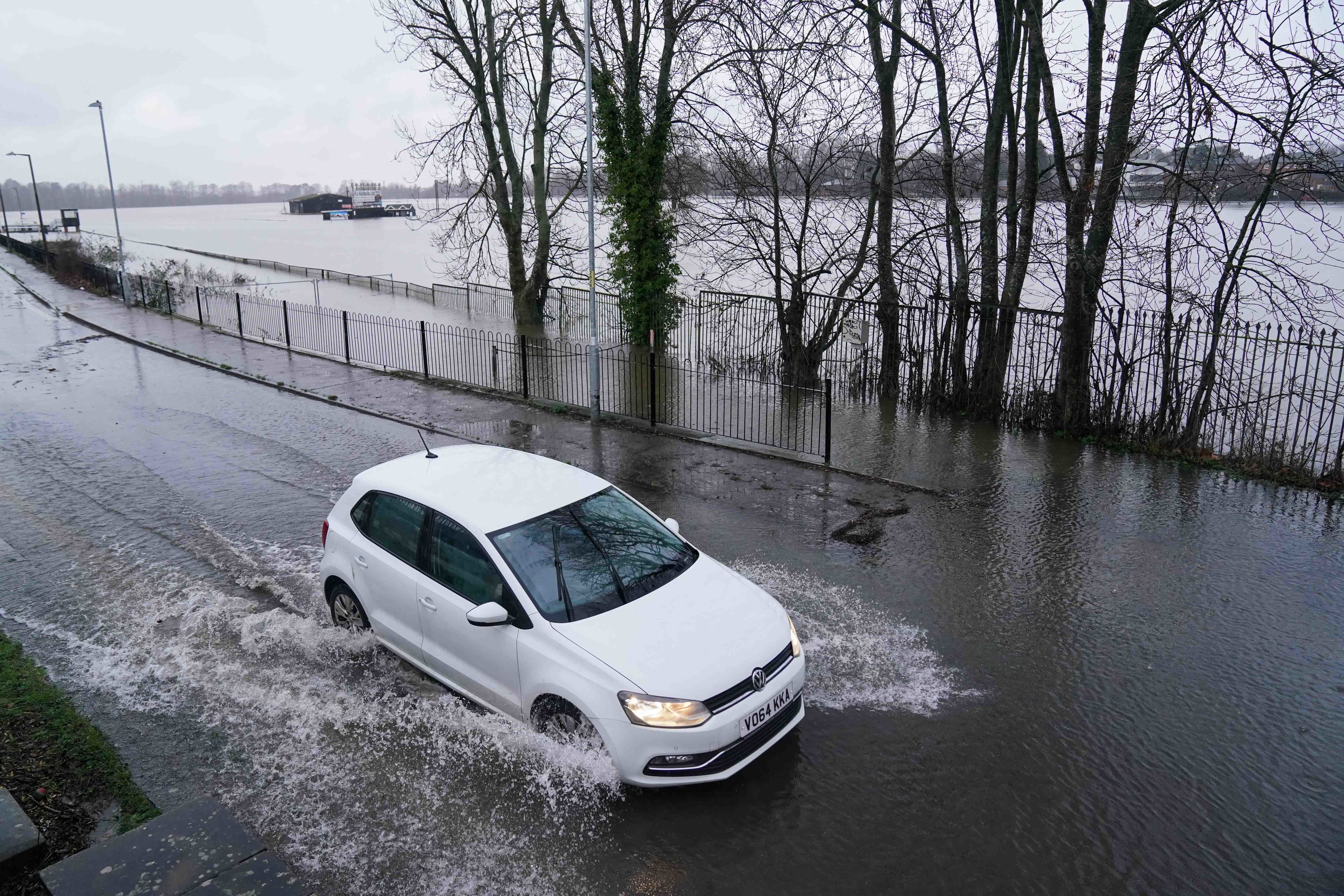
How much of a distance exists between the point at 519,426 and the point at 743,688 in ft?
33.0

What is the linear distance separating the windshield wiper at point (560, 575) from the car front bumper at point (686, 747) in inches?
31.5

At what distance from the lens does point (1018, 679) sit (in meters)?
6.56

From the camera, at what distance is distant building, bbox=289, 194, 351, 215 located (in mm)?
178375

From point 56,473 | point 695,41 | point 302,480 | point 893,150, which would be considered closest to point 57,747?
point 302,480

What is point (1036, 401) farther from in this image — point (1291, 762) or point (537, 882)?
point (537, 882)

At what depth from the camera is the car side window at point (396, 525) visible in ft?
21.1

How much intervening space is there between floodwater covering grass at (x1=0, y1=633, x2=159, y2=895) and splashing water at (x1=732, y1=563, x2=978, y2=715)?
442 centimetres

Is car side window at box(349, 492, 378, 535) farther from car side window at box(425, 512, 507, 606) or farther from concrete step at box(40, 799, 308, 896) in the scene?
concrete step at box(40, 799, 308, 896)

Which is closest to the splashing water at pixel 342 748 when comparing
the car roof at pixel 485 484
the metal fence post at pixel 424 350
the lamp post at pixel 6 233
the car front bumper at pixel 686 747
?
the car front bumper at pixel 686 747

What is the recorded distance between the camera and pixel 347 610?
284 inches

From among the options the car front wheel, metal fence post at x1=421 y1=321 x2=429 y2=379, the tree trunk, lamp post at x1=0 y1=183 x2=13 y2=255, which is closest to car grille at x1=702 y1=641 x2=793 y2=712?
the car front wheel

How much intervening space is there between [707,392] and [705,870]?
1278 centimetres

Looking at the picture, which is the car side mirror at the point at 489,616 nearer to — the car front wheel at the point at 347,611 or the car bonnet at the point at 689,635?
the car bonnet at the point at 689,635

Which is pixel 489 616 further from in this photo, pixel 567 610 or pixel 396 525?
pixel 396 525
